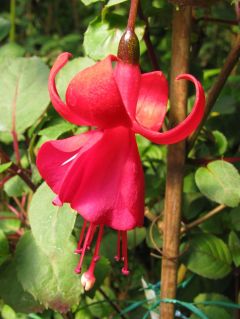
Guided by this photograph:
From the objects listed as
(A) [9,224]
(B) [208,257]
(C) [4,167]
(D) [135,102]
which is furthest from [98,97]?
(A) [9,224]

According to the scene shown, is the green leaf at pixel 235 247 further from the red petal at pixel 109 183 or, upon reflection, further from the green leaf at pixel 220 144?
the red petal at pixel 109 183

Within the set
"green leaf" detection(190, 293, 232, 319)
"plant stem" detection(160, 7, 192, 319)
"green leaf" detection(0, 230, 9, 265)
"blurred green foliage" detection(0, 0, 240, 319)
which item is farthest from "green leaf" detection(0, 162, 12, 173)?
"green leaf" detection(190, 293, 232, 319)

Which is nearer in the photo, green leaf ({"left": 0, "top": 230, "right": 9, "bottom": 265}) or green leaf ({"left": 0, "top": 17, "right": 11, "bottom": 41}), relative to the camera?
green leaf ({"left": 0, "top": 230, "right": 9, "bottom": 265})

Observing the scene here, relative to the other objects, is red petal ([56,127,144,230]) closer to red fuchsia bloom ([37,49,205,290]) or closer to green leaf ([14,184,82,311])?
red fuchsia bloom ([37,49,205,290])

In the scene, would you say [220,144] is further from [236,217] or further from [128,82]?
[128,82]

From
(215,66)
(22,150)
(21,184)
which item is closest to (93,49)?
(21,184)

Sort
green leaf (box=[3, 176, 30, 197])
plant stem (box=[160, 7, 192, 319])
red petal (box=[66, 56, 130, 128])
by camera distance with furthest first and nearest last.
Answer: green leaf (box=[3, 176, 30, 197]), plant stem (box=[160, 7, 192, 319]), red petal (box=[66, 56, 130, 128])

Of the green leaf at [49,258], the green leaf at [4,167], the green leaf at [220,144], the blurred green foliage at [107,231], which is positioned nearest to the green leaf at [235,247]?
the blurred green foliage at [107,231]
